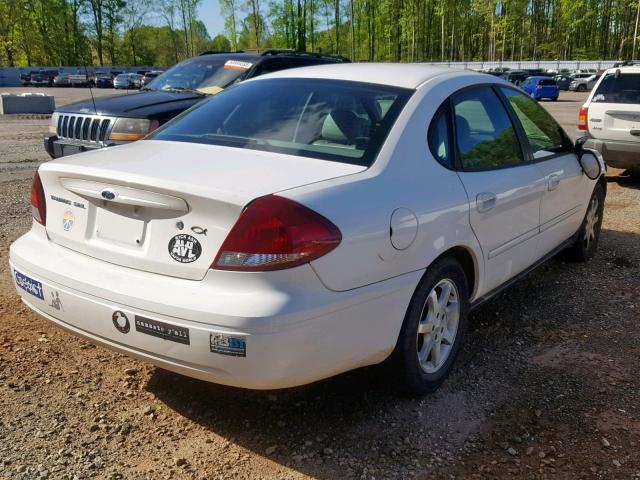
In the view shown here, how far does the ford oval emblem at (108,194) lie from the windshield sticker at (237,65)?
5676 millimetres

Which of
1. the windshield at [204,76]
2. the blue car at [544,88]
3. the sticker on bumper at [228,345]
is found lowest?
the blue car at [544,88]

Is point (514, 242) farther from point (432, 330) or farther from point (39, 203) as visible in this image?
point (39, 203)

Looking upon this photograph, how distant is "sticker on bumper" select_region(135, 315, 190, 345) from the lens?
2521 mm

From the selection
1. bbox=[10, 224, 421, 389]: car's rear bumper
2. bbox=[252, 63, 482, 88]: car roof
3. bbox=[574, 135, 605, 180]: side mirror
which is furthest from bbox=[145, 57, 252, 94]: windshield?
bbox=[10, 224, 421, 389]: car's rear bumper

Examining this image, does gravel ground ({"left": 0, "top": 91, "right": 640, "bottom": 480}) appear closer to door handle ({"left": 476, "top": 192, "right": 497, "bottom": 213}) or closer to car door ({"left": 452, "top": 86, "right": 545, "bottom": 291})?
car door ({"left": 452, "top": 86, "right": 545, "bottom": 291})

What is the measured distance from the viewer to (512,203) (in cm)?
384

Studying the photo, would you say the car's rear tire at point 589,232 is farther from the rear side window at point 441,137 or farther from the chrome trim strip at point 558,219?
the rear side window at point 441,137

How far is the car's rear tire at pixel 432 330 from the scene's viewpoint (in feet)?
10.0

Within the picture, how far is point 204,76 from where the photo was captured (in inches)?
329

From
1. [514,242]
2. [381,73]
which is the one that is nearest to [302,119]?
[381,73]

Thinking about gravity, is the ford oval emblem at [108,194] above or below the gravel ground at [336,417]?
above

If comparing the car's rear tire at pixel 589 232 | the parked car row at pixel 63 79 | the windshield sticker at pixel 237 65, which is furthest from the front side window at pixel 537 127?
the parked car row at pixel 63 79

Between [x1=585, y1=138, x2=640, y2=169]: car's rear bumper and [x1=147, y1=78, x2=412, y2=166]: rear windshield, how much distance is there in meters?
6.99

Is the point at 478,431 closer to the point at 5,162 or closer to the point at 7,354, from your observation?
the point at 7,354
